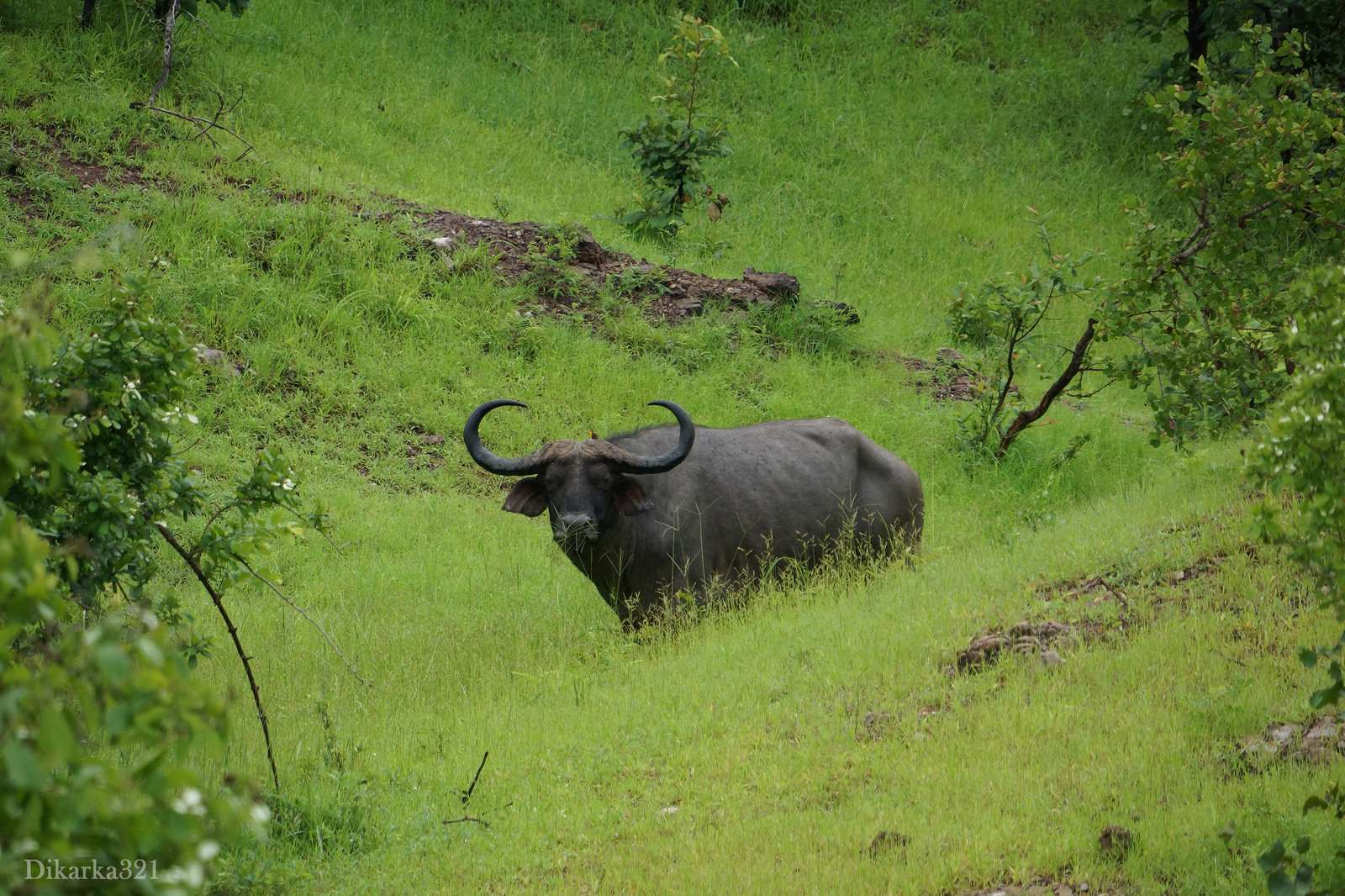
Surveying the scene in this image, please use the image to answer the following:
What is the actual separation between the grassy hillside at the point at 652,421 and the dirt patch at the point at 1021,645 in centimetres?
12

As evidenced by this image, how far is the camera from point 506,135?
17.7 m

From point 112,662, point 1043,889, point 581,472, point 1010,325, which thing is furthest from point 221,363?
point 112,662

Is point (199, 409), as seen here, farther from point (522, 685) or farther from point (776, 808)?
point (776, 808)

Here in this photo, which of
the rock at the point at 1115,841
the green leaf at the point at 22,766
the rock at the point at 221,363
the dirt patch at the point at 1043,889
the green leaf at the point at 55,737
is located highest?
the green leaf at the point at 55,737

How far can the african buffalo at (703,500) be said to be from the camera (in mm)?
7797

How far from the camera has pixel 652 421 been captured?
12125 millimetres

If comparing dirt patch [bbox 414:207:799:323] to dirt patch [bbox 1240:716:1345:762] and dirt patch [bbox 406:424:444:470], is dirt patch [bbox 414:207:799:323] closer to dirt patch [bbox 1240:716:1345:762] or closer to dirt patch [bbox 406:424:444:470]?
dirt patch [bbox 406:424:444:470]

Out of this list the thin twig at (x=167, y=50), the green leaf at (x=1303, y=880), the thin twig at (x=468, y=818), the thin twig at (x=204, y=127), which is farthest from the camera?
the thin twig at (x=167, y=50)

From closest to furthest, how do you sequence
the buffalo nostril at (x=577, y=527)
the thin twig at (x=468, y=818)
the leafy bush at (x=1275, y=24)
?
the thin twig at (x=468, y=818)
the buffalo nostril at (x=577, y=527)
the leafy bush at (x=1275, y=24)

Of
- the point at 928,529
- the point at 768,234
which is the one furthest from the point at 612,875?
the point at 768,234

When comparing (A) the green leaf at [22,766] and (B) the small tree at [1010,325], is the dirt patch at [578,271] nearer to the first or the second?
(B) the small tree at [1010,325]

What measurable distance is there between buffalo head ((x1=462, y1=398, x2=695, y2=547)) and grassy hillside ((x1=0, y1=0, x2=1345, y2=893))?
2.67 ft

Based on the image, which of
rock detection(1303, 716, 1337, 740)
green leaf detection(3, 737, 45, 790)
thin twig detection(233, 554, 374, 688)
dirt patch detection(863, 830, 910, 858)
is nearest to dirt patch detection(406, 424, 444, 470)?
thin twig detection(233, 554, 374, 688)

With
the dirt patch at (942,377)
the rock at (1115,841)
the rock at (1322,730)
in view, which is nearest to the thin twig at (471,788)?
the rock at (1115,841)
